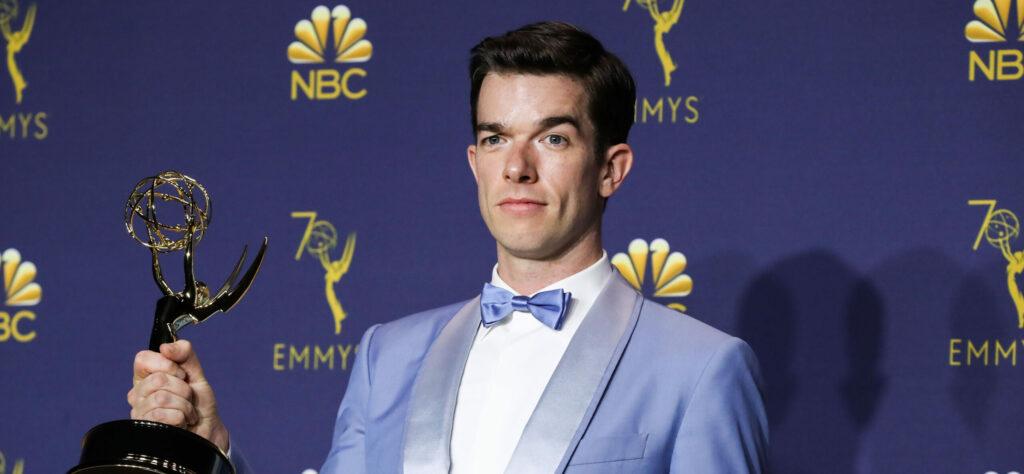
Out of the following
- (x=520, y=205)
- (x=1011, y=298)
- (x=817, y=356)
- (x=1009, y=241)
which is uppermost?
(x=520, y=205)

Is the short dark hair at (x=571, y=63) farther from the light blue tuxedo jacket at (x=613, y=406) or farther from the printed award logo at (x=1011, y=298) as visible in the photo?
the printed award logo at (x=1011, y=298)

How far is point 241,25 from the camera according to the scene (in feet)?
10.2

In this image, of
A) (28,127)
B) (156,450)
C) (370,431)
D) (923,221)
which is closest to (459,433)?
(370,431)

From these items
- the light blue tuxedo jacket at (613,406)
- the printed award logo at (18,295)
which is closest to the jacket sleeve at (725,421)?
the light blue tuxedo jacket at (613,406)

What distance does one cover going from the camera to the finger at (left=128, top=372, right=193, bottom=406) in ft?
5.76

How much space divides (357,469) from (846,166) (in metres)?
1.30

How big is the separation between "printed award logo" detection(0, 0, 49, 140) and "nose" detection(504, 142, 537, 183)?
5.76 ft

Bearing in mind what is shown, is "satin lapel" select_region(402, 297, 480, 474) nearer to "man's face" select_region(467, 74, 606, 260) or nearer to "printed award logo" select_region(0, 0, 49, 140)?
"man's face" select_region(467, 74, 606, 260)

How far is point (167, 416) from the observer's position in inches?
69.1

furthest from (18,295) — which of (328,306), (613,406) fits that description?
(613,406)

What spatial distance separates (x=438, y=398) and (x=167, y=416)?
1.28 feet

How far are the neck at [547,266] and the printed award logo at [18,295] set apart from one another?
1.63 m

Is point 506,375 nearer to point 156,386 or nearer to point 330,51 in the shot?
point 156,386

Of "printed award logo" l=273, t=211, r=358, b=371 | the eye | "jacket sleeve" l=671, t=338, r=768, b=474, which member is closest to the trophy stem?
the eye
